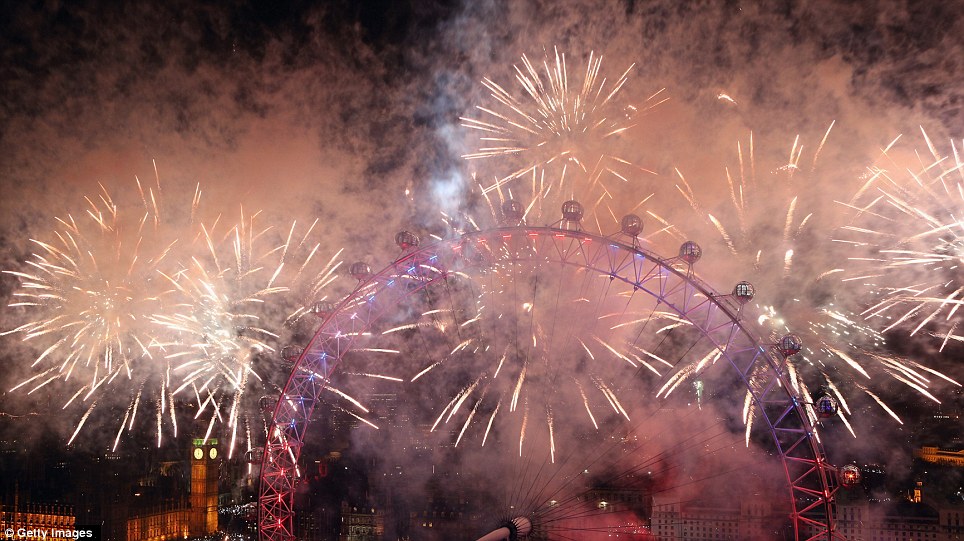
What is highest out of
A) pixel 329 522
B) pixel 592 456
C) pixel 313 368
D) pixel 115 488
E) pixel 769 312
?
pixel 769 312

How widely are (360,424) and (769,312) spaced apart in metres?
33.8

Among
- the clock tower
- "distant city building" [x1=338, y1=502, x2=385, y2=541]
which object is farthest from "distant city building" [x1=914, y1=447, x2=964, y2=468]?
the clock tower

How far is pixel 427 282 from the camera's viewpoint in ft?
52.1

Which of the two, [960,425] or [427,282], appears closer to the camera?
[427,282]

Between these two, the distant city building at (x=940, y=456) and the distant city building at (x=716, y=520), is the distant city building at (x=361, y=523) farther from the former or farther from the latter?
the distant city building at (x=940, y=456)

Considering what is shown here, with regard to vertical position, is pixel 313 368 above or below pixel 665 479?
above

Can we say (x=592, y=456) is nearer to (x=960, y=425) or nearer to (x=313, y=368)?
(x=313, y=368)

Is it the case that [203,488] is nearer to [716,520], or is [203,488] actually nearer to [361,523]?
[361,523]

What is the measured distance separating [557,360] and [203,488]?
1312 inches

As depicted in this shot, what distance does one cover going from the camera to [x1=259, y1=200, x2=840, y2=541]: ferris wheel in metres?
14.4

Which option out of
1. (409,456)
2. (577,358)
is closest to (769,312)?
(577,358)

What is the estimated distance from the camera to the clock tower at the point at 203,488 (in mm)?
43781

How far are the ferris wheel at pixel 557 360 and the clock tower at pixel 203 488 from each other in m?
16.6

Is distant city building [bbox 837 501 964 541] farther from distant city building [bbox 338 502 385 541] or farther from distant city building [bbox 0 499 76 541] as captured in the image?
distant city building [bbox 0 499 76 541]
